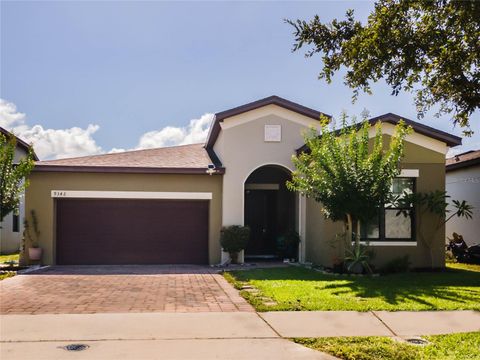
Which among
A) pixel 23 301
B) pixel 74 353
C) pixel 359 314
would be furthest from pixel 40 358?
pixel 359 314

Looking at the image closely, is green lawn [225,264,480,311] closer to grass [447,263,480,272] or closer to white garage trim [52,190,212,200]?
grass [447,263,480,272]

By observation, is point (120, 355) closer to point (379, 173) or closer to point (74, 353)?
point (74, 353)

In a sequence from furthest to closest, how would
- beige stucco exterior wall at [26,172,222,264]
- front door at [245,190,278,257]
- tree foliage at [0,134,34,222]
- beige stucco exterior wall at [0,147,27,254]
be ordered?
beige stucco exterior wall at [0,147,27,254] < front door at [245,190,278,257] < beige stucco exterior wall at [26,172,222,264] < tree foliage at [0,134,34,222]

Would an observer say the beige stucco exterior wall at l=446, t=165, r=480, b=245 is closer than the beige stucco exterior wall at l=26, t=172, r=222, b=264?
No

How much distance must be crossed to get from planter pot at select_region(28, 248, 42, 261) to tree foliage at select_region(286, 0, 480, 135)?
40.3 ft

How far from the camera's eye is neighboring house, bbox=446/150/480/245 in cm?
2012

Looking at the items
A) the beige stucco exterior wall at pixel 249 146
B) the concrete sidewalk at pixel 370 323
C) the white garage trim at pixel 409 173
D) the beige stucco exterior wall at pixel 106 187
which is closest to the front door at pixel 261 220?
the beige stucco exterior wall at pixel 249 146

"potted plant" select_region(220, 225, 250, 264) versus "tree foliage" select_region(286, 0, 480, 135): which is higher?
"tree foliage" select_region(286, 0, 480, 135)

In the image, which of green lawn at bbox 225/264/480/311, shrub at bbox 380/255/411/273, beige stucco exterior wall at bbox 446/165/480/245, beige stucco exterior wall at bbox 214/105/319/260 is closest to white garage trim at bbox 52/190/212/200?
beige stucco exterior wall at bbox 214/105/319/260

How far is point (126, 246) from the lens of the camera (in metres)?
18.1

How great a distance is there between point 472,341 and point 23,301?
7.92 metres

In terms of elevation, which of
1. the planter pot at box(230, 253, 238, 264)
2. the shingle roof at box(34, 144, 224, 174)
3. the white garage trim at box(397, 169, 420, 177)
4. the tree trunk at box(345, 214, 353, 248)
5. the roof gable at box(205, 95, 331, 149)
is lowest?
the planter pot at box(230, 253, 238, 264)

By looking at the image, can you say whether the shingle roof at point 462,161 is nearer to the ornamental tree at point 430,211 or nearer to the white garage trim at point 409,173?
the ornamental tree at point 430,211

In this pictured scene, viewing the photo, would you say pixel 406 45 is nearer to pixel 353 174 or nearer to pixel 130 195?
pixel 353 174
